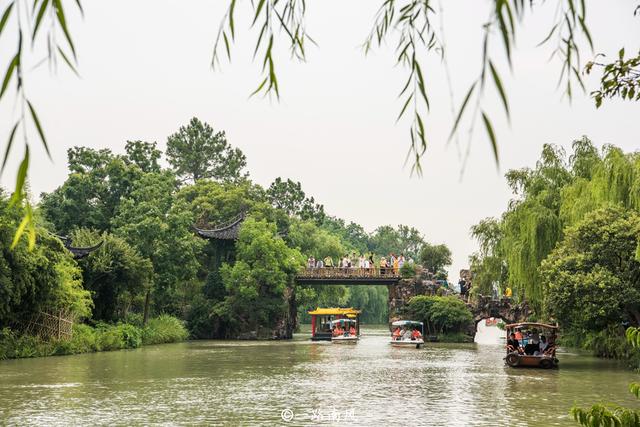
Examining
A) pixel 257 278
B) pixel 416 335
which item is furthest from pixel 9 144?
pixel 257 278

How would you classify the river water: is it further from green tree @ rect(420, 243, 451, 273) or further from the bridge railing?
green tree @ rect(420, 243, 451, 273)

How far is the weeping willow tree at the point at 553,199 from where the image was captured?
81.7 ft

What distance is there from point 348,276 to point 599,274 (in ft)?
81.6

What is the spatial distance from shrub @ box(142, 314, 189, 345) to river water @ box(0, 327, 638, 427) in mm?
8371

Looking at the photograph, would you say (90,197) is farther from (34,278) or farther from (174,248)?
(34,278)

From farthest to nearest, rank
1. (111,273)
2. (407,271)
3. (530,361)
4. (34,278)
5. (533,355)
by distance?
1. (407,271)
2. (111,273)
3. (34,278)
4. (530,361)
5. (533,355)

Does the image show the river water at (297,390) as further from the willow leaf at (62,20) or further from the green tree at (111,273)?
the willow leaf at (62,20)

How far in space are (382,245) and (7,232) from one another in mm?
84481

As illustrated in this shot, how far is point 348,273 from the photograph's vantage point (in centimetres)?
4688

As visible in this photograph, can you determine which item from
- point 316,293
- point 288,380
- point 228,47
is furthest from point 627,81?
point 316,293

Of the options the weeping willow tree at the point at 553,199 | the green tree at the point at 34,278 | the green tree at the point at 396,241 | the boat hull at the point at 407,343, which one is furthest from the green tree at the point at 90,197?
the green tree at the point at 396,241

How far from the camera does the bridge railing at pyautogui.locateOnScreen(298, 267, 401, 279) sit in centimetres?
4659

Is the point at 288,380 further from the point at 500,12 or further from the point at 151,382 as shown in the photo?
the point at 500,12

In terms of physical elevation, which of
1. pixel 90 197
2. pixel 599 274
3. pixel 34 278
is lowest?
pixel 34 278
